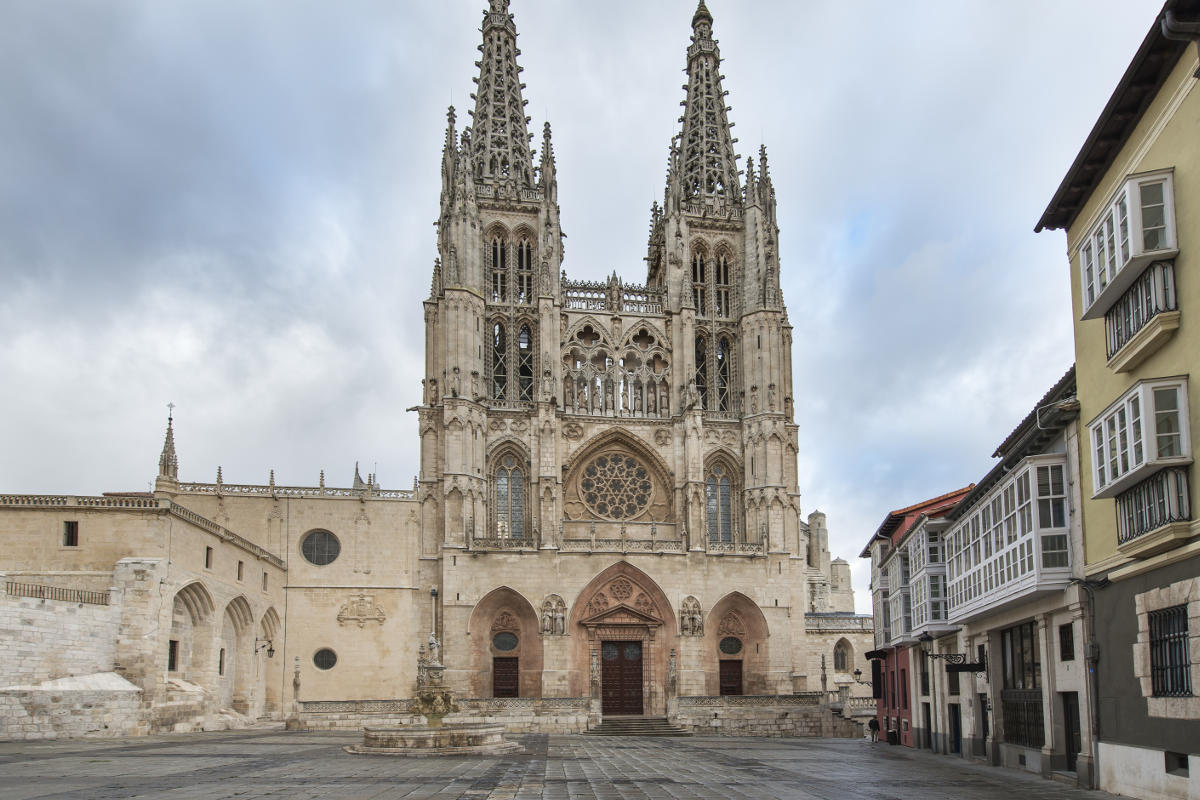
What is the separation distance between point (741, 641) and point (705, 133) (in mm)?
25080

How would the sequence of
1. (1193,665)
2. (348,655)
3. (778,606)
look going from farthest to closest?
1. (778,606)
2. (348,655)
3. (1193,665)

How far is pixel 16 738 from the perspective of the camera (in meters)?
26.9

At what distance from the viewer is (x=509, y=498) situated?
4812 centimetres

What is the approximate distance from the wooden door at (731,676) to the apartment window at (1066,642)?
29932mm

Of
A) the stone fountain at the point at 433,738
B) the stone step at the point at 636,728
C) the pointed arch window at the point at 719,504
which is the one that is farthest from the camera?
the pointed arch window at the point at 719,504

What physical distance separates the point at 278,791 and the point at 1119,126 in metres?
14.6

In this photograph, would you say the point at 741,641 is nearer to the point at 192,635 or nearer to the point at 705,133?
the point at 192,635

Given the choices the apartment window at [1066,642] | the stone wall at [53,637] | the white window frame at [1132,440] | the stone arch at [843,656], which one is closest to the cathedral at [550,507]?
the stone arch at [843,656]

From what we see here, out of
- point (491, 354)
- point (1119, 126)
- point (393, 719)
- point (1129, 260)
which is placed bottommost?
point (393, 719)

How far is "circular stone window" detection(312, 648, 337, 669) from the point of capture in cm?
4428

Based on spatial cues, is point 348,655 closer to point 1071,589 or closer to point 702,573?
point 702,573

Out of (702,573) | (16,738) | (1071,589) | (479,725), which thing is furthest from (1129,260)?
(702,573)

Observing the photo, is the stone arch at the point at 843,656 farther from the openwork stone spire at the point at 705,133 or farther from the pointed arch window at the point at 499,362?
the openwork stone spire at the point at 705,133

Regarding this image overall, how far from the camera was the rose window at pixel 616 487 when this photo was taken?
4909 cm
